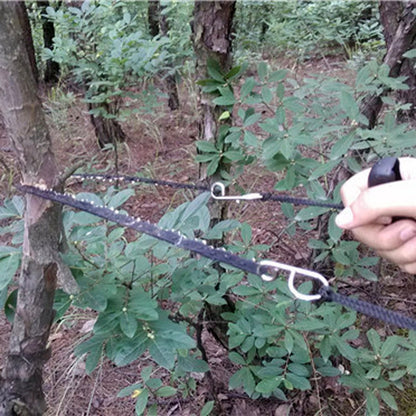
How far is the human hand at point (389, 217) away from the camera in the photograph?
2.04 feet

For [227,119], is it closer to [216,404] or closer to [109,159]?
[216,404]

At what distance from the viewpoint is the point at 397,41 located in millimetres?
1538

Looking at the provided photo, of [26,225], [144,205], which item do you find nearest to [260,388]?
[26,225]

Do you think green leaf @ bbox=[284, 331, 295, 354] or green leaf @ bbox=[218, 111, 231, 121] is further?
green leaf @ bbox=[218, 111, 231, 121]

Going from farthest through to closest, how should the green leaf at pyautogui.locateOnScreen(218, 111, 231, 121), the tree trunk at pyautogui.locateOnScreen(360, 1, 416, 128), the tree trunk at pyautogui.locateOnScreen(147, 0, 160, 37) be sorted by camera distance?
the tree trunk at pyautogui.locateOnScreen(147, 0, 160, 37) < the tree trunk at pyautogui.locateOnScreen(360, 1, 416, 128) < the green leaf at pyautogui.locateOnScreen(218, 111, 231, 121)

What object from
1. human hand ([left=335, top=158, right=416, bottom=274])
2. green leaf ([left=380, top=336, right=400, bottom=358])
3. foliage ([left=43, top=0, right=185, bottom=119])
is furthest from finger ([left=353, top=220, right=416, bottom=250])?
foliage ([left=43, top=0, right=185, bottom=119])

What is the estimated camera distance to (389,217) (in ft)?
2.14

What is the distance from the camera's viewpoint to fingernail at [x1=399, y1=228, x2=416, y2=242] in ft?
2.13

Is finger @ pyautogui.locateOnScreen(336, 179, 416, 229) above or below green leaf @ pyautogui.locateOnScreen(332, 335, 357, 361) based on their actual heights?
above

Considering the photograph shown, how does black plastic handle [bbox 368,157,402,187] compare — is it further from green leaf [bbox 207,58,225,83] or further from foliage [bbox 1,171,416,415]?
green leaf [bbox 207,58,225,83]

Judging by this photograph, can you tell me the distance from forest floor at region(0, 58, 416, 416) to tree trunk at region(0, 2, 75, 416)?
2.28 ft

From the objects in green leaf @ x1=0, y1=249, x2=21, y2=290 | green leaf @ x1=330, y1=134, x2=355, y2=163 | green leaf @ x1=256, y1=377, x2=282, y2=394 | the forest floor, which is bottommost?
the forest floor

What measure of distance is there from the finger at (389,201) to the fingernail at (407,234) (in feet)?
0.09

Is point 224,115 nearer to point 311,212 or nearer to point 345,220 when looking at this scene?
point 311,212
